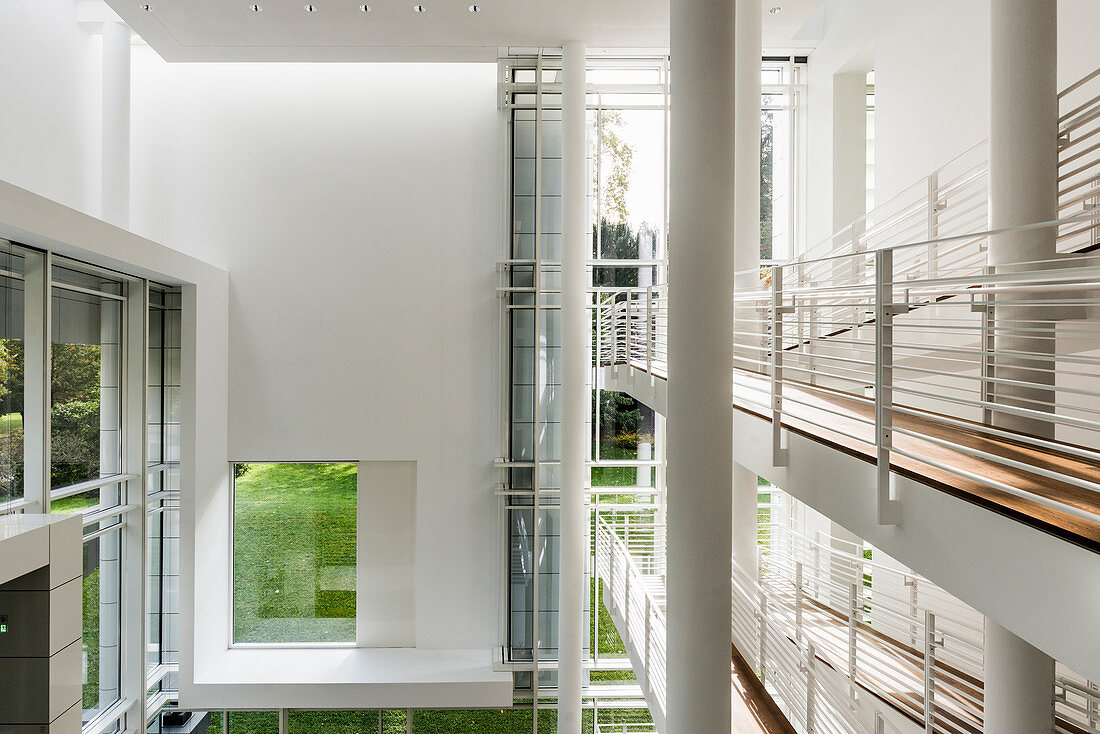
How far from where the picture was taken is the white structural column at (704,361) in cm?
313

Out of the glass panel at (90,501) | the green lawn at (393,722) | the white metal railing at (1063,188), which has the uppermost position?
the white metal railing at (1063,188)

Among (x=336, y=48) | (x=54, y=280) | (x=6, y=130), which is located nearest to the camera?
(x=54, y=280)

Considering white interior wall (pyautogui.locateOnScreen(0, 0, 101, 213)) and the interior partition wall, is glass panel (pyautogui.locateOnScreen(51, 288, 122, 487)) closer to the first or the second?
the interior partition wall

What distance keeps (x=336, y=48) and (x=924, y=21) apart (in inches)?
242

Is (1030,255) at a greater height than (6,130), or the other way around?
(6,130)

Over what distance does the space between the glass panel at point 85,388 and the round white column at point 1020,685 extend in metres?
6.94

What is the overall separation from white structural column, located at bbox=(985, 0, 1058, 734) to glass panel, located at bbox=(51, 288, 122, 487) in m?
6.93

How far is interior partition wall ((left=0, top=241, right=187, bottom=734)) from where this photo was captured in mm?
5488

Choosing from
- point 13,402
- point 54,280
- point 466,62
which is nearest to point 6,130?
point 54,280

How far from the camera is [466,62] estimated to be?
8.34 m

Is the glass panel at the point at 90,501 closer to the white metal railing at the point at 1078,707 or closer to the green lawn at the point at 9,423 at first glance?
the green lawn at the point at 9,423

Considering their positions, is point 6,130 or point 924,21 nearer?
point 924,21

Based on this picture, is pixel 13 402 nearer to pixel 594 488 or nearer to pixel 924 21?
pixel 594 488

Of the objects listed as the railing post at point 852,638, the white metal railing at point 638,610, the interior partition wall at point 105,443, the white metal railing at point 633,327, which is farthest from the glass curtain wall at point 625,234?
the interior partition wall at point 105,443
